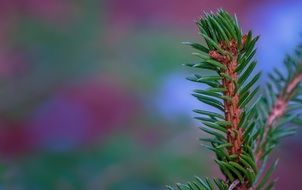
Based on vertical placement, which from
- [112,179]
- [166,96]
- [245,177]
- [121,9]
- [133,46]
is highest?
[121,9]

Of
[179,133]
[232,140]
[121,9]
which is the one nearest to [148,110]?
[179,133]

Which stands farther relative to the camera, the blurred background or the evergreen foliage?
the blurred background

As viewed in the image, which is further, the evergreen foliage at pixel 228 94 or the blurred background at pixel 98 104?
the blurred background at pixel 98 104

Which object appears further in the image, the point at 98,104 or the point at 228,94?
the point at 98,104

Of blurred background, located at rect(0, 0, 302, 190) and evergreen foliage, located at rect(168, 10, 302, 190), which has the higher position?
blurred background, located at rect(0, 0, 302, 190)

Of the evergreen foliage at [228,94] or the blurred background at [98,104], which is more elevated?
the blurred background at [98,104]

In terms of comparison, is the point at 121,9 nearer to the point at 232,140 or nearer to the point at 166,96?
the point at 166,96

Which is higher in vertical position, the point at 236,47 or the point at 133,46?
the point at 133,46

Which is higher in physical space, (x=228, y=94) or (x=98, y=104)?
(x=98, y=104)
